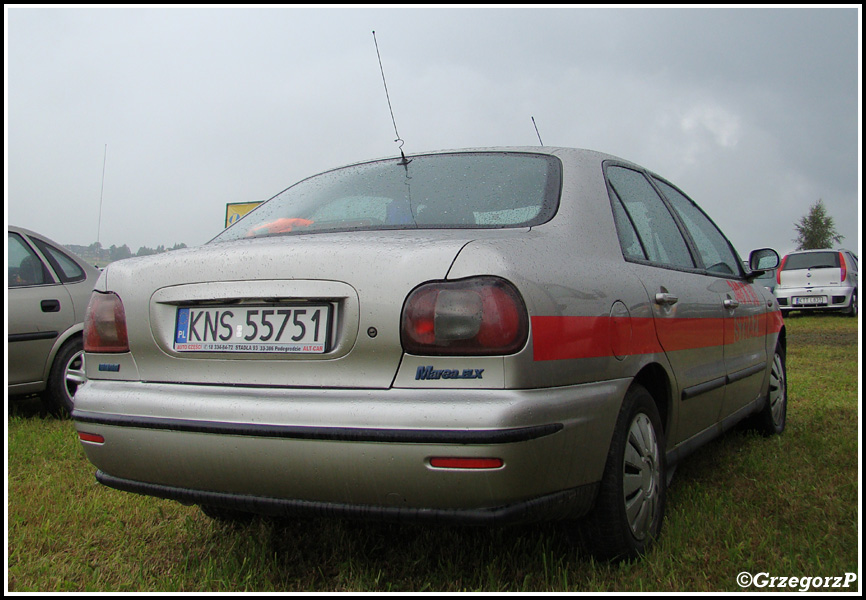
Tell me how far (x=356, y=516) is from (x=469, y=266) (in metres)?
0.70

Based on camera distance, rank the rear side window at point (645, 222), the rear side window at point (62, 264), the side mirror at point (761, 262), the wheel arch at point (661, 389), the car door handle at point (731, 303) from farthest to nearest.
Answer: the rear side window at point (62, 264) < the side mirror at point (761, 262) < the car door handle at point (731, 303) < the rear side window at point (645, 222) < the wheel arch at point (661, 389)

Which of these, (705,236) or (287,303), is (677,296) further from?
(287,303)

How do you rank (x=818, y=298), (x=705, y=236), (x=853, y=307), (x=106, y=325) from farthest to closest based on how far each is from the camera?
(x=853, y=307)
(x=818, y=298)
(x=705, y=236)
(x=106, y=325)

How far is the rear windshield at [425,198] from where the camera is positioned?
2.43 metres

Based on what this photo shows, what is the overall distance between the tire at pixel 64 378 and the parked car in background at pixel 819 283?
1470 cm

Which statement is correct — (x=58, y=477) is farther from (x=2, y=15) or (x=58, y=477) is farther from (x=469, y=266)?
(x=469, y=266)

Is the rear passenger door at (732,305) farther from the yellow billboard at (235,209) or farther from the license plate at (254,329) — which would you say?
the yellow billboard at (235,209)

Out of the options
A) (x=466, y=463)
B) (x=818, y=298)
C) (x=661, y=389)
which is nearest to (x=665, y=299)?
(x=661, y=389)

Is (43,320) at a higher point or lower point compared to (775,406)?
higher

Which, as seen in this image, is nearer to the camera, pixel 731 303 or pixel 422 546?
pixel 422 546

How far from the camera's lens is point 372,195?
272cm

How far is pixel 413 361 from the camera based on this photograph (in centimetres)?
194

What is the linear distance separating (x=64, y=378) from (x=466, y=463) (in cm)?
447

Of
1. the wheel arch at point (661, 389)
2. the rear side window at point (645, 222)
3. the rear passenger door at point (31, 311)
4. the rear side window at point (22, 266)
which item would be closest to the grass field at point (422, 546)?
the wheel arch at point (661, 389)
